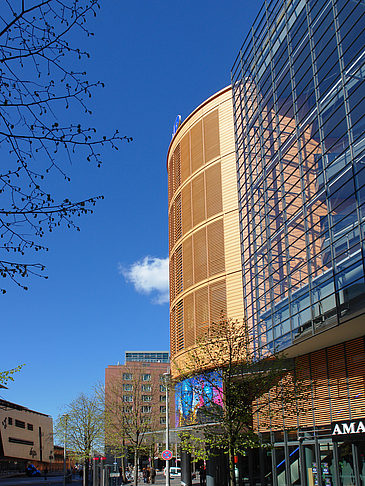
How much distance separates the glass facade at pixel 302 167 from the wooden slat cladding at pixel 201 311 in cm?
420

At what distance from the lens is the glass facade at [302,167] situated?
69.8 ft

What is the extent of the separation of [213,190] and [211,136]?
3.93m

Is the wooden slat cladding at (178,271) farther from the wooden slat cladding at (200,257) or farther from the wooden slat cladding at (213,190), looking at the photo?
the wooden slat cladding at (213,190)

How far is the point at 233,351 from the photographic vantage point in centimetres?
2491

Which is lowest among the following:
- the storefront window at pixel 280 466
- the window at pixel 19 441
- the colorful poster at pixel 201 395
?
the window at pixel 19 441

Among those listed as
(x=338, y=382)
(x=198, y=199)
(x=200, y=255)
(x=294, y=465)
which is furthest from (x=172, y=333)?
(x=338, y=382)

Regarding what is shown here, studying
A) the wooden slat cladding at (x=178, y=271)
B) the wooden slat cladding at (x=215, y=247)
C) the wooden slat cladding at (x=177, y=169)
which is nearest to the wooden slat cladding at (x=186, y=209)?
the wooden slat cladding at (x=178, y=271)

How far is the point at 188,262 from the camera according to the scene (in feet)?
127

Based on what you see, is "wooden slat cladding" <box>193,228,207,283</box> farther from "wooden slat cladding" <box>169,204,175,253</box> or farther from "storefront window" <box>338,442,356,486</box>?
"storefront window" <box>338,442,356,486</box>

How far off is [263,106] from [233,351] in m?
13.1

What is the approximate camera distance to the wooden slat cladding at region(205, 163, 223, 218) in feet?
118

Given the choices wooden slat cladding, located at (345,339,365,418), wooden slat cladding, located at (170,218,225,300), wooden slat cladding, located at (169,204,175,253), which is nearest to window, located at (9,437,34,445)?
wooden slat cladding, located at (169,204,175,253)

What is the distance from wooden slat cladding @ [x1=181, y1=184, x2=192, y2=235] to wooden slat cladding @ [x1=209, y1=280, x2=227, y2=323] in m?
5.86

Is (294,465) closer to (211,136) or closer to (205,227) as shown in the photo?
(205,227)
